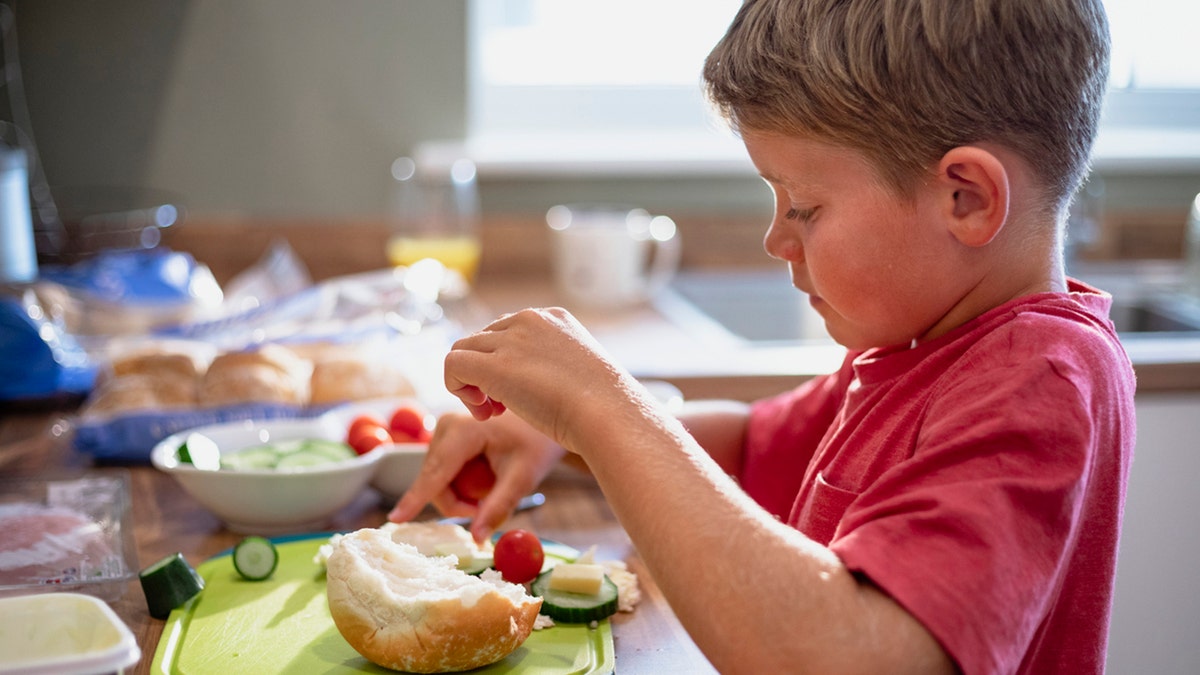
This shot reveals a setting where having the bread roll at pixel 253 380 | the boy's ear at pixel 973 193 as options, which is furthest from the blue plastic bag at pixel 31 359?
the boy's ear at pixel 973 193

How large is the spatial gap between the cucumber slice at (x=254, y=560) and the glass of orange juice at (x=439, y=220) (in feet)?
3.52

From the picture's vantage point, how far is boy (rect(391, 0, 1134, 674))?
64cm

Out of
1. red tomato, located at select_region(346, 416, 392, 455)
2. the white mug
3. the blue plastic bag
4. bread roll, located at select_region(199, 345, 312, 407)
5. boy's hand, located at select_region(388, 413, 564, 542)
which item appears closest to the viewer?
boy's hand, located at select_region(388, 413, 564, 542)

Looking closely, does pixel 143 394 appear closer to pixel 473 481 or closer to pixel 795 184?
pixel 473 481

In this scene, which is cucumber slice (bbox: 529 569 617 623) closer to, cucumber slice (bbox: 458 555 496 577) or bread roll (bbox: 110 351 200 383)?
cucumber slice (bbox: 458 555 496 577)

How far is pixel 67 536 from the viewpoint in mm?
961

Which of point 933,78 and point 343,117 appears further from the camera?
point 343,117

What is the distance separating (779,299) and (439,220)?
603 millimetres

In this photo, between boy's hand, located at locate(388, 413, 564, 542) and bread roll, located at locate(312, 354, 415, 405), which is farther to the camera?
bread roll, located at locate(312, 354, 415, 405)

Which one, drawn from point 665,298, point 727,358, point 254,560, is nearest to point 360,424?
point 254,560

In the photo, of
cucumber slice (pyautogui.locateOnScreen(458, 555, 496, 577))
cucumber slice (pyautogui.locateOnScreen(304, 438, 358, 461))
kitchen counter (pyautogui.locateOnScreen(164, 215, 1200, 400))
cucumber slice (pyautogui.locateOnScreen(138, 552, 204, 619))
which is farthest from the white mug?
cucumber slice (pyautogui.locateOnScreen(138, 552, 204, 619))

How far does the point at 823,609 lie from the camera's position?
2.09ft

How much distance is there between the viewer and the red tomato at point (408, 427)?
1146 millimetres

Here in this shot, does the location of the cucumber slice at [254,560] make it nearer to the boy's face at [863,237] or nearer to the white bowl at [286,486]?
the white bowl at [286,486]
